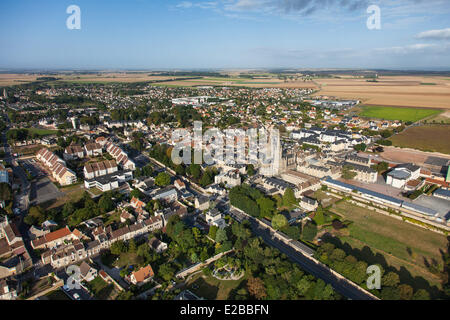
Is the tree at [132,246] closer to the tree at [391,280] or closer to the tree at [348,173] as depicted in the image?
the tree at [391,280]

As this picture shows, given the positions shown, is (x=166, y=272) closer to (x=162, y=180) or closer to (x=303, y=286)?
(x=303, y=286)

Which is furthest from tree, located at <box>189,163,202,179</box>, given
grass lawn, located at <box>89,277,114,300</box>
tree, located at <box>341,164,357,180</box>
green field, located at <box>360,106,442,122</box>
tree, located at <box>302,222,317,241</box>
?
green field, located at <box>360,106,442,122</box>

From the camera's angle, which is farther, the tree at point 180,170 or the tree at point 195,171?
the tree at point 180,170

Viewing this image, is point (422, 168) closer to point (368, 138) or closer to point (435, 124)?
point (368, 138)

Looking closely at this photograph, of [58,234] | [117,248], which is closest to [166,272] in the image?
[117,248]

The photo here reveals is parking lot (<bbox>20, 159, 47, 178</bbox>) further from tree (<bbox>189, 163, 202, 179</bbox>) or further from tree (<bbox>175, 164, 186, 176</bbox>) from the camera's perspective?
tree (<bbox>189, 163, 202, 179</bbox>)

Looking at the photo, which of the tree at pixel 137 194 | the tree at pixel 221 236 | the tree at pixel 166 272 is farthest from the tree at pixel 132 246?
the tree at pixel 137 194
